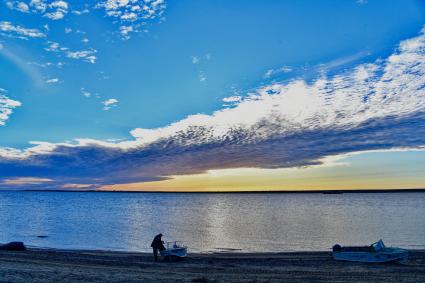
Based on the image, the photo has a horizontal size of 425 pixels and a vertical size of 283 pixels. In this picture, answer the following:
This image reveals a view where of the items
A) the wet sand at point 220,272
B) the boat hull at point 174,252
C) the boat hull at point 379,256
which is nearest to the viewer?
the wet sand at point 220,272

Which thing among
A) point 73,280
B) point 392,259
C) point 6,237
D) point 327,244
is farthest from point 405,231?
point 6,237

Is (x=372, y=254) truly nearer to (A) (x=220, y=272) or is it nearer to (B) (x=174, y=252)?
(A) (x=220, y=272)

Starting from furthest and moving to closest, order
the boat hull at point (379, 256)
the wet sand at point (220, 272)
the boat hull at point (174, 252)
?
the boat hull at point (174, 252), the boat hull at point (379, 256), the wet sand at point (220, 272)

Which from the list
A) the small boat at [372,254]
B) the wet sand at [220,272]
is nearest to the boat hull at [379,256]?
the small boat at [372,254]

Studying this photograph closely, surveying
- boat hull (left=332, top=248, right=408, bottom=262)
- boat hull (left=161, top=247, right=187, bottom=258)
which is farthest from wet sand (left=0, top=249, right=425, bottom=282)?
boat hull (left=161, top=247, right=187, bottom=258)

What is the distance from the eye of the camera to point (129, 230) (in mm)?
58094

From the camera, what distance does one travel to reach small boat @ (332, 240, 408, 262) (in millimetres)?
25781

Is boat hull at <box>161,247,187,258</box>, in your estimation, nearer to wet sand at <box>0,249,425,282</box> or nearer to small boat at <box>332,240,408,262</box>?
wet sand at <box>0,249,425,282</box>

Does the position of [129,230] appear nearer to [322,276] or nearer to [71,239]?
[71,239]

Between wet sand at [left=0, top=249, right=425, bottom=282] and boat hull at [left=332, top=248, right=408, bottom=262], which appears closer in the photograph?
wet sand at [left=0, top=249, right=425, bottom=282]

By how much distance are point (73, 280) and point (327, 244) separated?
105ft

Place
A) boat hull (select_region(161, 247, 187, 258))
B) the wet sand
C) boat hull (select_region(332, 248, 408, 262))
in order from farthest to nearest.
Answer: boat hull (select_region(161, 247, 187, 258)) → boat hull (select_region(332, 248, 408, 262)) → the wet sand

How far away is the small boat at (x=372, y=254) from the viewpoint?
25.8 m

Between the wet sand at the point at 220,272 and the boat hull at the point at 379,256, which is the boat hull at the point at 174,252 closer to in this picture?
the wet sand at the point at 220,272
